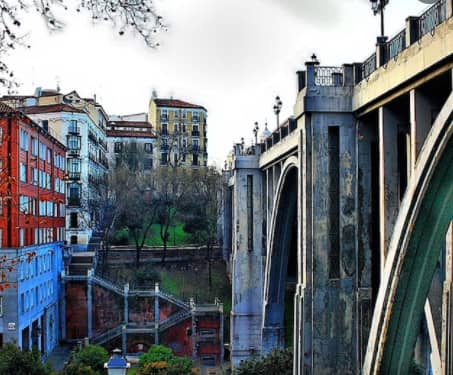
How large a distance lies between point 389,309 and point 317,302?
4417 millimetres

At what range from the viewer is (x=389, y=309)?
11.8 m

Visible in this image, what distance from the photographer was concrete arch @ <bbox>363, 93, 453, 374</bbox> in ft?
32.9

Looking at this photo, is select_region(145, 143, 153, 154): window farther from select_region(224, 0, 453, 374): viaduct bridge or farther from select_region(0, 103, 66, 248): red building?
select_region(224, 0, 453, 374): viaduct bridge

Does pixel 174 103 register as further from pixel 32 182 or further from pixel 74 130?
pixel 32 182

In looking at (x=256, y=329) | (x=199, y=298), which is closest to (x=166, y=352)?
(x=256, y=329)

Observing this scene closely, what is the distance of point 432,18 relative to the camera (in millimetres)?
10695

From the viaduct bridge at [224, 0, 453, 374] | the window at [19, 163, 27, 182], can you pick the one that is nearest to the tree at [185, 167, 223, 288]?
the window at [19, 163, 27, 182]

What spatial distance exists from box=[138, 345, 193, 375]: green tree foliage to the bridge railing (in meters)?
18.7

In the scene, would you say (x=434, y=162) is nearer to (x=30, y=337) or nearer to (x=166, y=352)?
(x=166, y=352)

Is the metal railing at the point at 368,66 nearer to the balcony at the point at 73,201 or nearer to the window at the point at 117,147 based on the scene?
the balcony at the point at 73,201

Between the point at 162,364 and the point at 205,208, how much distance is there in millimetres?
27679

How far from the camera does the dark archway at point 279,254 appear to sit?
2546cm

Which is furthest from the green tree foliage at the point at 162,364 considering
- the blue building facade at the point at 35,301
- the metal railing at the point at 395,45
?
the metal railing at the point at 395,45

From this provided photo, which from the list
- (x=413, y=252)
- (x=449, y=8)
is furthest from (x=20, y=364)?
(x=449, y=8)
